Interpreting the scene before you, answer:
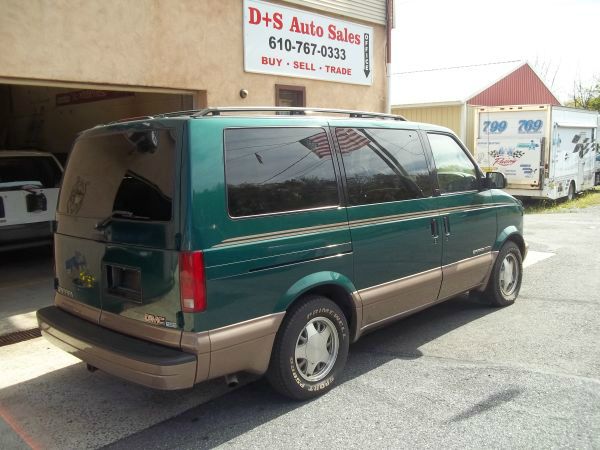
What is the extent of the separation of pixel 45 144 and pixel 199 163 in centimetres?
1061

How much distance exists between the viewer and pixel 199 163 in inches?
128

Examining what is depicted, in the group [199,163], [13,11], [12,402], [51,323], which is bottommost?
[12,402]

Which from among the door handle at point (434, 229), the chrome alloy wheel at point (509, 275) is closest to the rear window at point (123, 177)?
the door handle at point (434, 229)

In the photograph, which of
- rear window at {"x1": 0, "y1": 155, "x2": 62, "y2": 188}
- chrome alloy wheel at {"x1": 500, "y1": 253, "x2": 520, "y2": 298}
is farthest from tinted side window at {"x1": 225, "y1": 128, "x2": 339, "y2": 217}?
rear window at {"x1": 0, "y1": 155, "x2": 62, "y2": 188}

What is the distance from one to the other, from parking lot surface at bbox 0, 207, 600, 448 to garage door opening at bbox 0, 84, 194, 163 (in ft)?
15.2

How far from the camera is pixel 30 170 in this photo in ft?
26.5

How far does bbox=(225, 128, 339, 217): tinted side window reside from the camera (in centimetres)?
343

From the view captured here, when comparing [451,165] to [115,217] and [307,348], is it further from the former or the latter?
[115,217]

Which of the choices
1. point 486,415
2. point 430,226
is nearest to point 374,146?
point 430,226

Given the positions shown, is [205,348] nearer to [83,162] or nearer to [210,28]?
[83,162]

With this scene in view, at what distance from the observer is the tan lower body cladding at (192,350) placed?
315 cm

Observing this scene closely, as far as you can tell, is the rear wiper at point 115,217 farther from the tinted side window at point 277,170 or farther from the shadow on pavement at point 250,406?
the shadow on pavement at point 250,406

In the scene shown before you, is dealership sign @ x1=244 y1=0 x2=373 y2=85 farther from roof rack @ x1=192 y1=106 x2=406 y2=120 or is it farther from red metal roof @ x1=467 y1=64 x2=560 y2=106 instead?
red metal roof @ x1=467 y1=64 x2=560 y2=106

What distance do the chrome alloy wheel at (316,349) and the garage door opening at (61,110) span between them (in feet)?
16.0
